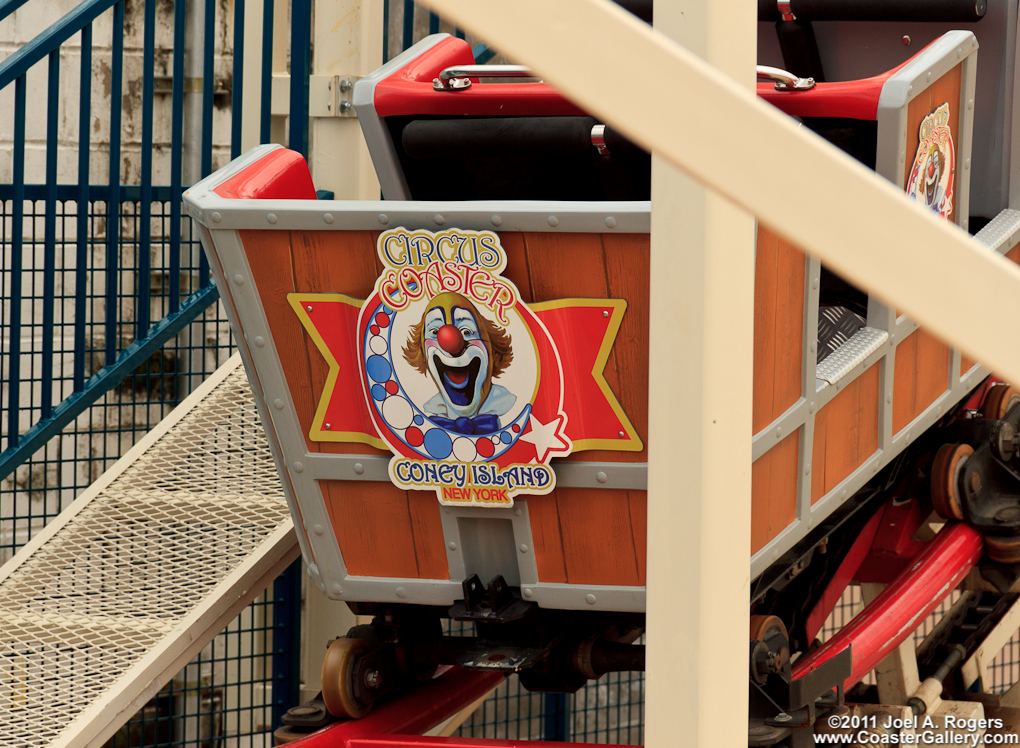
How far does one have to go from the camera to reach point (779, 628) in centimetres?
247

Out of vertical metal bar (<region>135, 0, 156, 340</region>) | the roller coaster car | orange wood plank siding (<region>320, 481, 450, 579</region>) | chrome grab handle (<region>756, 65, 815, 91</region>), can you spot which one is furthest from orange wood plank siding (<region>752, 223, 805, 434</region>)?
vertical metal bar (<region>135, 0, 156, 340</region>)

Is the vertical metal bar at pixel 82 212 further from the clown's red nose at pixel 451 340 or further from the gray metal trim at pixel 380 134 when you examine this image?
the clown's red nose at pixel 451 340

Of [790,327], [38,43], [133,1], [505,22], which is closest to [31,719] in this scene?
[38,43]

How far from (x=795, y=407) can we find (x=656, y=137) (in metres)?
1.58

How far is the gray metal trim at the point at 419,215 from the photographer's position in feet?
6.68

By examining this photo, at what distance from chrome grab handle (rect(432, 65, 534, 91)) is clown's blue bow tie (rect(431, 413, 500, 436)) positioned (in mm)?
775

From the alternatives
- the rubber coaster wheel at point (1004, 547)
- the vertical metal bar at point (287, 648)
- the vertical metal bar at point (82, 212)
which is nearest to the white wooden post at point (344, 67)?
the vertical metal bar at point (82, 212)

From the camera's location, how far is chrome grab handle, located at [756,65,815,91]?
2.39m

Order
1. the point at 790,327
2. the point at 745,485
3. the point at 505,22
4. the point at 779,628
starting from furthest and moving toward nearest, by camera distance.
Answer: the point at 779,628
the point at 790,327
the point at 745,485
the point at 505,22

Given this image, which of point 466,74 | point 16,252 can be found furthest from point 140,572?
point 466,74

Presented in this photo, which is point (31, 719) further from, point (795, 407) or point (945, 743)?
point (945, 743)

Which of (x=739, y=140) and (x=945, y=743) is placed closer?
(x=739, y=140)

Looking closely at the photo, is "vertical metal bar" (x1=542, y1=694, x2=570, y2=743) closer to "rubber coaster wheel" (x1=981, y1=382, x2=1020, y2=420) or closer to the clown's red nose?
"rubber coaster wheel" (x1=981, y1=382, x2=1020, y2=420)

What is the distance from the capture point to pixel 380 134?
9.57 feet
